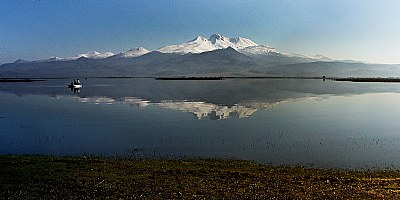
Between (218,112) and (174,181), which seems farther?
(218,112)

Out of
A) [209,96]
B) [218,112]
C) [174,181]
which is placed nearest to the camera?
[174,181]

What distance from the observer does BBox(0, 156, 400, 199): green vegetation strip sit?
15.2 meters

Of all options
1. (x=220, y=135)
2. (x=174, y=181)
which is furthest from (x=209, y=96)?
(x=174, y=181)

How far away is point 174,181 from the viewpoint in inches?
680

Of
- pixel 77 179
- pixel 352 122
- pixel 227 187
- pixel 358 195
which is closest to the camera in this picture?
pixel 358 195

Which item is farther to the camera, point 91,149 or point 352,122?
point 352,122

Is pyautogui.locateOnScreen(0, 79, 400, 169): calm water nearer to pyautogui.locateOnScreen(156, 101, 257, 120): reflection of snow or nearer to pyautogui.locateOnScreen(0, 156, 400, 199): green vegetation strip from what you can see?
pyautogui.locateOnScreen(156, 101, 257, 120): reflection of snow

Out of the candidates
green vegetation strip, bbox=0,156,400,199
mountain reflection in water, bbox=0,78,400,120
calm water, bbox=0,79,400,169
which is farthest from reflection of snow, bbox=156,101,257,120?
green vegetation strip, bbox=0,156,400,199

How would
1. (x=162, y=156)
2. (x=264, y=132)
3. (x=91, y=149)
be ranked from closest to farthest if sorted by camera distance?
(x=162, y=156), (x=91, y=149), (x=264, y=132)

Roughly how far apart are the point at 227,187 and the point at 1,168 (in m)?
11.5

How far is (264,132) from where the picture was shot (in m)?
34.2

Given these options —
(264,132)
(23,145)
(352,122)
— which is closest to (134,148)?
(23,145)

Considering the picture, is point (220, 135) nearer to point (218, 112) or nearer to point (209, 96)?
point (218, 112)

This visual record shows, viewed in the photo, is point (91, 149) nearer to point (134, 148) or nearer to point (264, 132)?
point (134, 148)
